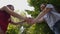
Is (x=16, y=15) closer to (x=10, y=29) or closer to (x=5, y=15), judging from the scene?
(x=5, y=15)

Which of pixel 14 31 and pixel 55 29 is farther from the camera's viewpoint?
pixel 14 31

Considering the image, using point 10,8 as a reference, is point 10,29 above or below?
above

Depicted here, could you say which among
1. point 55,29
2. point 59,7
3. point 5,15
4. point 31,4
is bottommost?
point 55,29

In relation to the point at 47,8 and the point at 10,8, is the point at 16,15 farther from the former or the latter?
the point at 47,8

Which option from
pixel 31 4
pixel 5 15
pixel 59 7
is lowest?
pixel 5 15

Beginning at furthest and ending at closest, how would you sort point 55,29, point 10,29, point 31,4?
point 10,29 < point 31,4 < point 55,29

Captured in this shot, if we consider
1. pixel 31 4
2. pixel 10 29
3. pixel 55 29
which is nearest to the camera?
pixel 55 29

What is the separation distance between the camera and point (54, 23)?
634cm

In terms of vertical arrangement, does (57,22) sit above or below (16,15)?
below

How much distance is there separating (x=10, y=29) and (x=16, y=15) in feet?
16.9

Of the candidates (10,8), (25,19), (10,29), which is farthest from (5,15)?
(10,29)

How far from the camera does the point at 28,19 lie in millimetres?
7344

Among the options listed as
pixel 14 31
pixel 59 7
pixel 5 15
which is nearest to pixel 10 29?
pixel 14 31

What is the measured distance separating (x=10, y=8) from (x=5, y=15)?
37 cm
